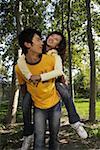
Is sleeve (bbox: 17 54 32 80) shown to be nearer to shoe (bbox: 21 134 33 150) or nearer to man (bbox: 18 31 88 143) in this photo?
man (bbox: 18 31 88 143)

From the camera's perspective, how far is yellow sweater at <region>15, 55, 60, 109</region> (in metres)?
3.84

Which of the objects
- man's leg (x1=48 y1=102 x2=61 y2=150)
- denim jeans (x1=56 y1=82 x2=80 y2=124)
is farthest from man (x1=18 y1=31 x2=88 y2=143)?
man's leg (x1=48 y1=102 x2=61 y2=150)

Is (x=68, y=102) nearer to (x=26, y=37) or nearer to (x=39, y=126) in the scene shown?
(x=39, y=126)

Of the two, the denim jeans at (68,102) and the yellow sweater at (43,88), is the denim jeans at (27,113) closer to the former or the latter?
the yellow sweater at (43,88)

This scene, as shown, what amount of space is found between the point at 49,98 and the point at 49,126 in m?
0.31

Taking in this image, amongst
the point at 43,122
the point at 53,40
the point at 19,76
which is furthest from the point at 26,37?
the point at 43,122

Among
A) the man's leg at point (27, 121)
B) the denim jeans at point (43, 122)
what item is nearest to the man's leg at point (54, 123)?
the denim jeans at point (43, 122)

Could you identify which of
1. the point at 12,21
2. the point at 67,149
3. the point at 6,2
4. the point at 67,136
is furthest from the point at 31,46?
the point at 12,21

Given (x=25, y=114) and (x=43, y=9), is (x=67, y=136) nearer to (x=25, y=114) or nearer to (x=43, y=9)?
(x=25, y=114)

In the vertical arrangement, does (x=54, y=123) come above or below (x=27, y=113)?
below

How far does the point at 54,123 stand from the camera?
12.9ft

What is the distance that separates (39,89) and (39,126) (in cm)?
37

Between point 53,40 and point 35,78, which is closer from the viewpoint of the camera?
point 35,78

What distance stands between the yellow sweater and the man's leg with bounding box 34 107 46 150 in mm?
62
